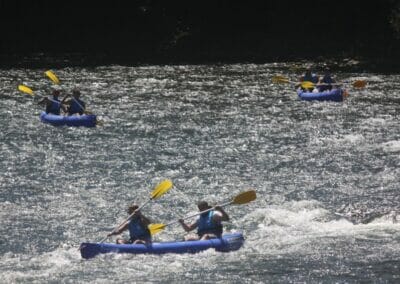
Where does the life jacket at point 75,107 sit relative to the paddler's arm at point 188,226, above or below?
above

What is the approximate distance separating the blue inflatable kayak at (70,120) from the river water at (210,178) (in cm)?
32

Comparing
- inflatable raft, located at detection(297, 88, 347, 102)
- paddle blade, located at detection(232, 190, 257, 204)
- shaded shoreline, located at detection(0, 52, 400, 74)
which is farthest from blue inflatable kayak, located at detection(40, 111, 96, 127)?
shaded shoreline, located at detection(0, 52, 400, 74)

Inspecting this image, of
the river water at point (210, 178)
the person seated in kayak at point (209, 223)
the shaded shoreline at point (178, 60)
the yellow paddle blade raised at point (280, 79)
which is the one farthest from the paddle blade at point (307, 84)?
the person seated in kayak at point (209, 223)

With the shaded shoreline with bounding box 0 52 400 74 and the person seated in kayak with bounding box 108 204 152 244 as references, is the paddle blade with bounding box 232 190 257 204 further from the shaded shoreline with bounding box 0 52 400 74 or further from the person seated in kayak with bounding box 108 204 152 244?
the shaded shoreline with bounding box 0 52 400 74

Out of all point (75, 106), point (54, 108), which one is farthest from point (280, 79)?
point (54, 108)

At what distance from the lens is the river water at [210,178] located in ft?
53.3

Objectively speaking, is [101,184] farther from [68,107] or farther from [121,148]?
[68,107]

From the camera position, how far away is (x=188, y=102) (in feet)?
108

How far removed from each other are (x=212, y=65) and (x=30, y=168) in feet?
71.0

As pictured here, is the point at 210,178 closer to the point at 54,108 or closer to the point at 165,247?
the point at 165,247

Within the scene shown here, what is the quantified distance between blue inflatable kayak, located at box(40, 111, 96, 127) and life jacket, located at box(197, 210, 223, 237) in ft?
35.7

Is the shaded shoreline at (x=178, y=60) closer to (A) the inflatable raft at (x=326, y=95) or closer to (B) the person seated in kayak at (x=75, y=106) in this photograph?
(A) the inflatable raft at (x=326, y=95)

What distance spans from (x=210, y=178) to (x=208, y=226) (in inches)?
193

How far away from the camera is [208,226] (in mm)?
17578
